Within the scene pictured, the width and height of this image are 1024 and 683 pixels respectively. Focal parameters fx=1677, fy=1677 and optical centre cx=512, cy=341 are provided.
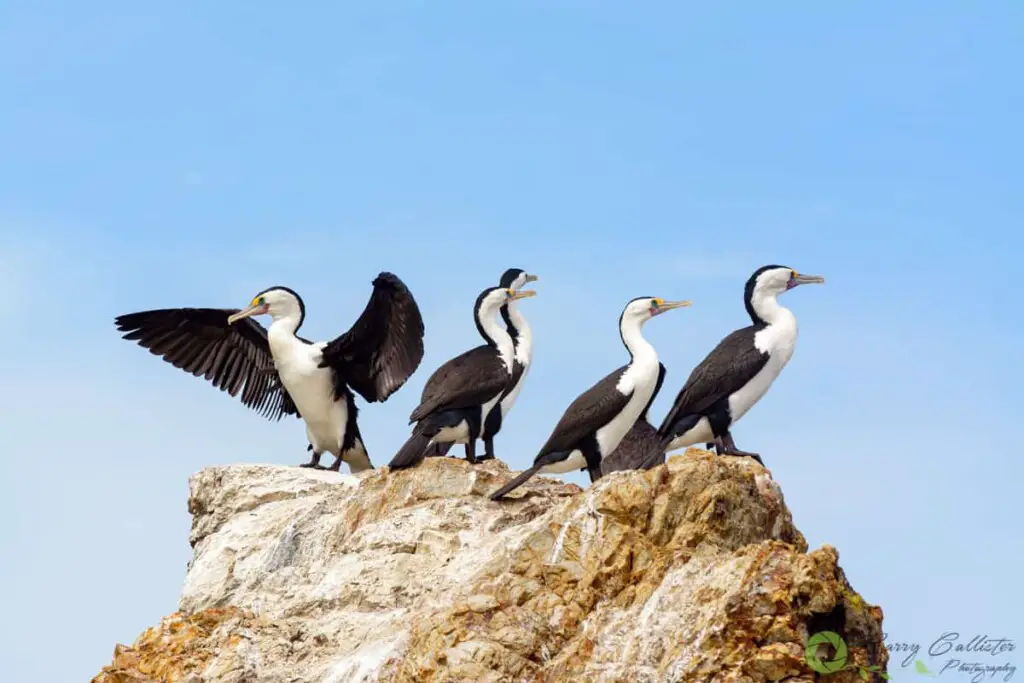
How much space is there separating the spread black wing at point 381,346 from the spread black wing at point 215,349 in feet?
4.34

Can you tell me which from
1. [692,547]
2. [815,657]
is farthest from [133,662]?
[815,657]

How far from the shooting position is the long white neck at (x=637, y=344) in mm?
15336

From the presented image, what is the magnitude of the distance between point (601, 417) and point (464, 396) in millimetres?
1467

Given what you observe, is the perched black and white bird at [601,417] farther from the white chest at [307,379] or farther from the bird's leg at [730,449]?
the white chest at [307,379]

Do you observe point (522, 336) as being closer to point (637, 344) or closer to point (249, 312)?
point (637, 344)

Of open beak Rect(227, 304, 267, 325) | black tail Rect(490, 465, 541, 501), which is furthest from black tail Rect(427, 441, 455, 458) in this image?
open beak Rect(227, 304, 267, 325)

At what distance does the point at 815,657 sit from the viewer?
10664 millimetres

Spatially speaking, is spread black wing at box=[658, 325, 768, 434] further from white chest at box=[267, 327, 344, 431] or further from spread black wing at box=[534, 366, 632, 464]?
white chest at box=[267, 327, 344, 431]

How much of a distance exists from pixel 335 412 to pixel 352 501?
11.4 feet

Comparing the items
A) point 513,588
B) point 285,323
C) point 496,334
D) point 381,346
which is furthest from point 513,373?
point 513,588

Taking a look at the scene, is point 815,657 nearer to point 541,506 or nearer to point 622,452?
point 541,506

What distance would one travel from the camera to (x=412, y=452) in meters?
14.9

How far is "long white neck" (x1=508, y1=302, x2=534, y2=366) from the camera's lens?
1691 cm

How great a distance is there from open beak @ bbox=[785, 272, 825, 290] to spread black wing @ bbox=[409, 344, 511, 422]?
282 cm
